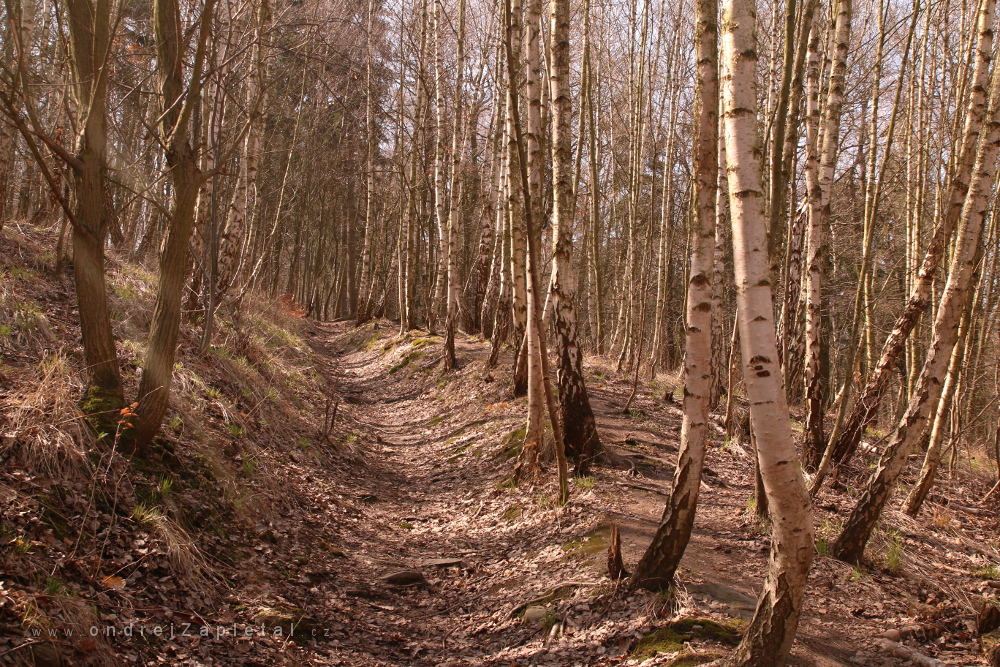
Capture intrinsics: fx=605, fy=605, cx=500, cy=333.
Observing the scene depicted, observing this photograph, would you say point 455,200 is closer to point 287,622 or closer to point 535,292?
point 535,292

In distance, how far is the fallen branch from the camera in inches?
143

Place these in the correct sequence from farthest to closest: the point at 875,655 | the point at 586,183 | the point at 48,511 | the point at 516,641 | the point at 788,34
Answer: the point at 586,183
the point at 788,34
the point at 516,641
the point at 875,655
the point at 48,511

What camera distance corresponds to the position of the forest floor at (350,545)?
11.3 feet

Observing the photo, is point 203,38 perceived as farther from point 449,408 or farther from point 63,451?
point 449,408

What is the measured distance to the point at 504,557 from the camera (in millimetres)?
5457

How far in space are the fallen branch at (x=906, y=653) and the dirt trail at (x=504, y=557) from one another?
0.10 metres

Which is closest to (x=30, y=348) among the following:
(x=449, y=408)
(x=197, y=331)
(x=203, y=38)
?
(x=203, y=38)

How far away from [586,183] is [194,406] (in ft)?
46.1

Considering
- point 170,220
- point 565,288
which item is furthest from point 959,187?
point 170,220

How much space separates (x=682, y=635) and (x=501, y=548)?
2286 millimetres

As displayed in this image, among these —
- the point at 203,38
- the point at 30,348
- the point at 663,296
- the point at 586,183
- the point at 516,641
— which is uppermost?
the point at 586,183

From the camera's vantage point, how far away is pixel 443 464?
26.6ft

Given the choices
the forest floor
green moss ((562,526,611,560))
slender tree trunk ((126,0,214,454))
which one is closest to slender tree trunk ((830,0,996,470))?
the forest floor

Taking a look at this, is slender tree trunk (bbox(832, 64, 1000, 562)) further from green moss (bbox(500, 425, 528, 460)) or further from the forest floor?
green moss (bbox(500, 425, 528, 460))
